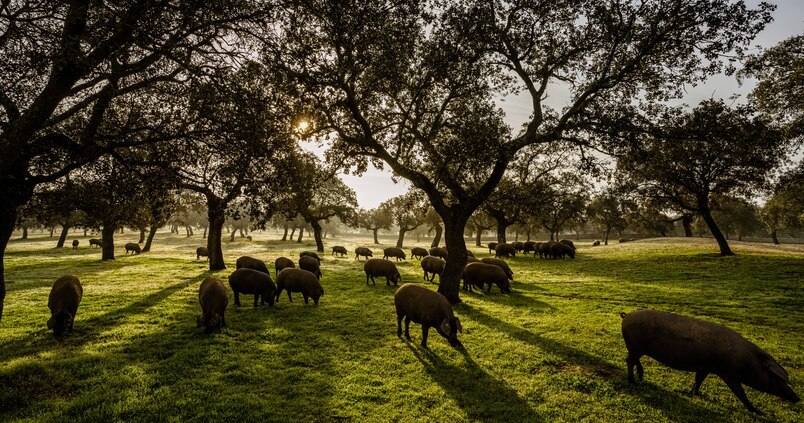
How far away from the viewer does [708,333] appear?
743 cm

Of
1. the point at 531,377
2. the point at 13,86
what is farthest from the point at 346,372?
the point at 13,86

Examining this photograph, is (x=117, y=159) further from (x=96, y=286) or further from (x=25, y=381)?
(x=96, y=286)

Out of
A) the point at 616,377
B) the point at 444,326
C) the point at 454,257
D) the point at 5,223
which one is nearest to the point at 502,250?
the point at 454,257

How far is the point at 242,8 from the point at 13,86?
583 centimetres

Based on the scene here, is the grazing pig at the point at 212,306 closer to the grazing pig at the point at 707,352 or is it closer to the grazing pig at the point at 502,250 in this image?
the grazing pig at the point at 707,352

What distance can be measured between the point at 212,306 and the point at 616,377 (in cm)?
1205

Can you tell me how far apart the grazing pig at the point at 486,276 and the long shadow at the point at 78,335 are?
15.6 m

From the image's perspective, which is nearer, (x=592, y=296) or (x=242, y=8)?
(x=242, y=8)

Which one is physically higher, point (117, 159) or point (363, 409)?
point (117, 159)

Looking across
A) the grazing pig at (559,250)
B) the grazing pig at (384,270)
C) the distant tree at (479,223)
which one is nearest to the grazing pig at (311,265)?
the grazing pig at (384,270)

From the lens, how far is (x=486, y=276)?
66.3 feet

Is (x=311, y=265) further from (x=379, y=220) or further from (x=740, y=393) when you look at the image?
(x=379, y=220)

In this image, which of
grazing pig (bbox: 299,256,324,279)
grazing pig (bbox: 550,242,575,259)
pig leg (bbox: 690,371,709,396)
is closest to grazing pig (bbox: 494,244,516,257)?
grazing pig (bbox: 550,242,575,259)

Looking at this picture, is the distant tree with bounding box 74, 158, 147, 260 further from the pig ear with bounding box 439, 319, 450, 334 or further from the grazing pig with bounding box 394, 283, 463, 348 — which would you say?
the pig ear with bounding box 439, 319, 450, 334
